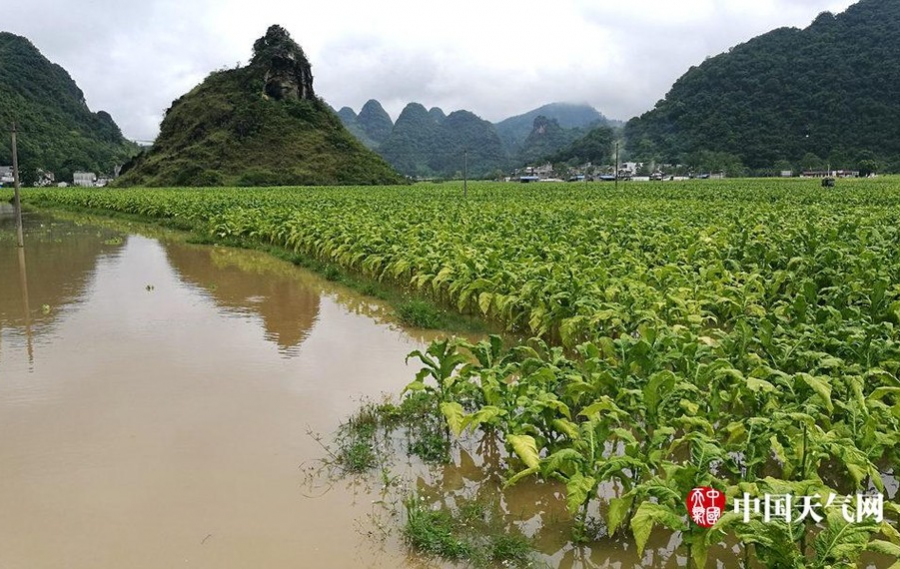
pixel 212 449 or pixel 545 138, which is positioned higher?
pixel 545 138

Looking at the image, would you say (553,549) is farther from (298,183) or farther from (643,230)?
(298,183)

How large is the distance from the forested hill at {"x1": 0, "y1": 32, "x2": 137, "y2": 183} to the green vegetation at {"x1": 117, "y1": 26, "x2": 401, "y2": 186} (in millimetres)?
16852

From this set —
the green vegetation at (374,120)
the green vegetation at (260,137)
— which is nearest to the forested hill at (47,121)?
the green vegetation at (260,137)

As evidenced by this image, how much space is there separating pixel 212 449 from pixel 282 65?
67.3 metres

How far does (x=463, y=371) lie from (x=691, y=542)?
7.19ft

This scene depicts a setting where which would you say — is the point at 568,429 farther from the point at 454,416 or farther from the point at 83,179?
the point at 83,179

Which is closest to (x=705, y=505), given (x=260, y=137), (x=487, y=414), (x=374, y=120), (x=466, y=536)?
(x=466, y=536)

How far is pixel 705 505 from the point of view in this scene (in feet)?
10.7

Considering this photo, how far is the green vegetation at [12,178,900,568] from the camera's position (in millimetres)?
3484

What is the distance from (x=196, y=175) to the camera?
182ft

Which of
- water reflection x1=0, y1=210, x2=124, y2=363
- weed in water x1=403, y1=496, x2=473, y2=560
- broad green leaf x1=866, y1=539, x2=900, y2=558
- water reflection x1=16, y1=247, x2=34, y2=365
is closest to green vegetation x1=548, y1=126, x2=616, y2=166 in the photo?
water reflection x1=0, y1=210, x2=124, y2=363

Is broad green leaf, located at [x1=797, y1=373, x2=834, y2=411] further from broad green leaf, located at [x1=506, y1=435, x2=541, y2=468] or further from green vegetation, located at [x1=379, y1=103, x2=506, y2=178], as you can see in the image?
green vegetation, located at [x1=379, y1=103, x2=506, y2=178]

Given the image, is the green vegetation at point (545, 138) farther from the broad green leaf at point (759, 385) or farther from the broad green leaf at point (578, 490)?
the broad green leaf at point (578, 490)

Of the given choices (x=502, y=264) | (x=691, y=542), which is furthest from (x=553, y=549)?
(x=502, y=264)
